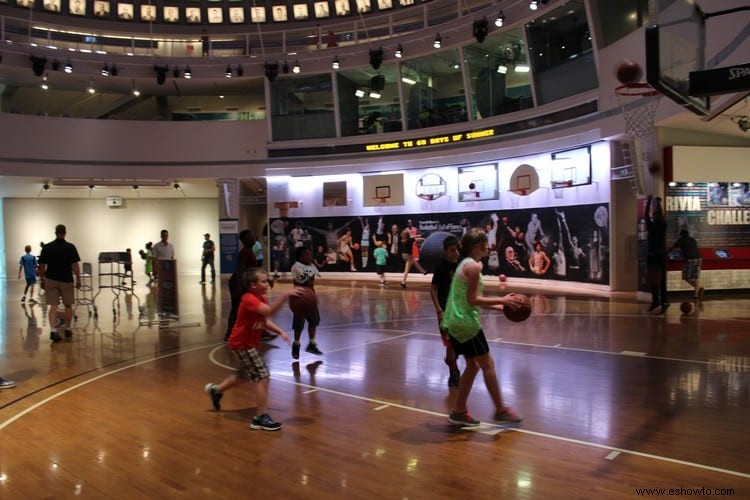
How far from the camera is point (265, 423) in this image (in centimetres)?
513

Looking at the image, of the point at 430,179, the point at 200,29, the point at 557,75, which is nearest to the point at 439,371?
the point at 557,75

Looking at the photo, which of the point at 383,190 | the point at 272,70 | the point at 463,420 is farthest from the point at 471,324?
the point at 272,70

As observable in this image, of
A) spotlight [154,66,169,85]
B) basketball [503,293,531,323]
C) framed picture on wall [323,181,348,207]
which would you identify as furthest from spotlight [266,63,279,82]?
basketball [503,293,531,323]

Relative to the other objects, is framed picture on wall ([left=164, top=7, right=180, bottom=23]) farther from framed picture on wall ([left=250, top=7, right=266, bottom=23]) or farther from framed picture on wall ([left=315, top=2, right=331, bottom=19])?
framed picture on wall ([left=315, top=2, right=331, bottom=19])

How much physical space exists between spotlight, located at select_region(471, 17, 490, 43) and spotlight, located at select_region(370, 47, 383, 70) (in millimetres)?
4261

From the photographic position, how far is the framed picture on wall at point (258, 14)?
25.8m

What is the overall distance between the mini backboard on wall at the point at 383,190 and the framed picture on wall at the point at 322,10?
7.71 m

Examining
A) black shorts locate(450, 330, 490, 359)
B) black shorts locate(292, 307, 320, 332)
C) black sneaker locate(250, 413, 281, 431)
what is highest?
black shorts locate(450, 330, 490, 359)

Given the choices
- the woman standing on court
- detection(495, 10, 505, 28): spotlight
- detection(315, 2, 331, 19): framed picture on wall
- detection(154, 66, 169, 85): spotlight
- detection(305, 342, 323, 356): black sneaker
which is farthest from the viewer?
detection(315, 2, 331, 19): framed picture on wall

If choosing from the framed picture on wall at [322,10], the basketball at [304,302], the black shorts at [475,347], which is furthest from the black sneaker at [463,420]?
the framed picture on wall at [322,10]

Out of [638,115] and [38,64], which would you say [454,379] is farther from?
[38,64]

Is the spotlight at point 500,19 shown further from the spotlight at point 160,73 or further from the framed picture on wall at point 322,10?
the spotlight at point 160,73

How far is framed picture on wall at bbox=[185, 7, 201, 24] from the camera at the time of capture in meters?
25.7

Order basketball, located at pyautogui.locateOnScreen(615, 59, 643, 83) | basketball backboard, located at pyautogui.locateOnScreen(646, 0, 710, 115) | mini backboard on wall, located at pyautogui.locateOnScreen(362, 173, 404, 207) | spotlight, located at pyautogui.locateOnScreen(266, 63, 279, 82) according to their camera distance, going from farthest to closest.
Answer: spotlight, located at pyautogui.locateOnScreen(266, 63, 279, 82), mini backboard on wall, located at pyautogui.locateOnScreen(362, 173, 404, 207), basketball, located at pyautogui.locateOnScreen(615, 59, 643, 83), basketball backboard, located at pyautogui.locateOnScreen(646, 0, 710, 115)
